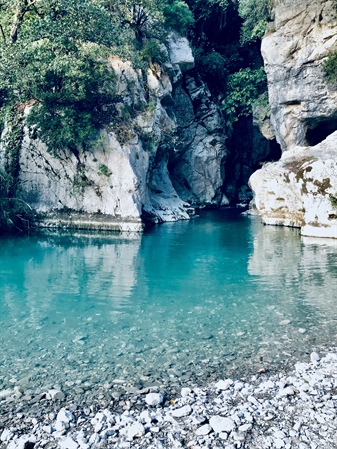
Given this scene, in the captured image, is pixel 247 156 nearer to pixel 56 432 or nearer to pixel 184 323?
pixel 184 323

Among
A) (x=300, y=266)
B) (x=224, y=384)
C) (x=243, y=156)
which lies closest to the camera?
(x=224, y=384)

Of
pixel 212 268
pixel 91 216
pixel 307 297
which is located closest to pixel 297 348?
pixel 307 297

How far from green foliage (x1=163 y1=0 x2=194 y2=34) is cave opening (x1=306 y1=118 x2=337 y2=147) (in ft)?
39.1

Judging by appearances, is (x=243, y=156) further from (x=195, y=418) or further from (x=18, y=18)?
(x=195, y=418)

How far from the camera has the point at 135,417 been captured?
5262 mm

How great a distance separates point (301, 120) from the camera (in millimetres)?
27422

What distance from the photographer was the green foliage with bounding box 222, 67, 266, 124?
33.9 meters

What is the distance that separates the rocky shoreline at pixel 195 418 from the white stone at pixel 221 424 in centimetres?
1

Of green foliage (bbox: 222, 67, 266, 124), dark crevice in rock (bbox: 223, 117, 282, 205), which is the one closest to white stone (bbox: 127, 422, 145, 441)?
green foliage (bbox: 222, 67, 266, 124)

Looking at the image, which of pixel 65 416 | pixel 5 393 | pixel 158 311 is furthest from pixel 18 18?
pixel 65 416

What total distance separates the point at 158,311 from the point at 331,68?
Answer: 21.3 m

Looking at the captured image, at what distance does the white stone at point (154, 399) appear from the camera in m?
5.59

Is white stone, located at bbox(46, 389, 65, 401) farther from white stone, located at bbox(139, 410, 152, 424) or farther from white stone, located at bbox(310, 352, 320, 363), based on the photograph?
white stone, located at bbox(310, 352, 320, 363)

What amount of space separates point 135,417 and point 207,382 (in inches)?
55.7
